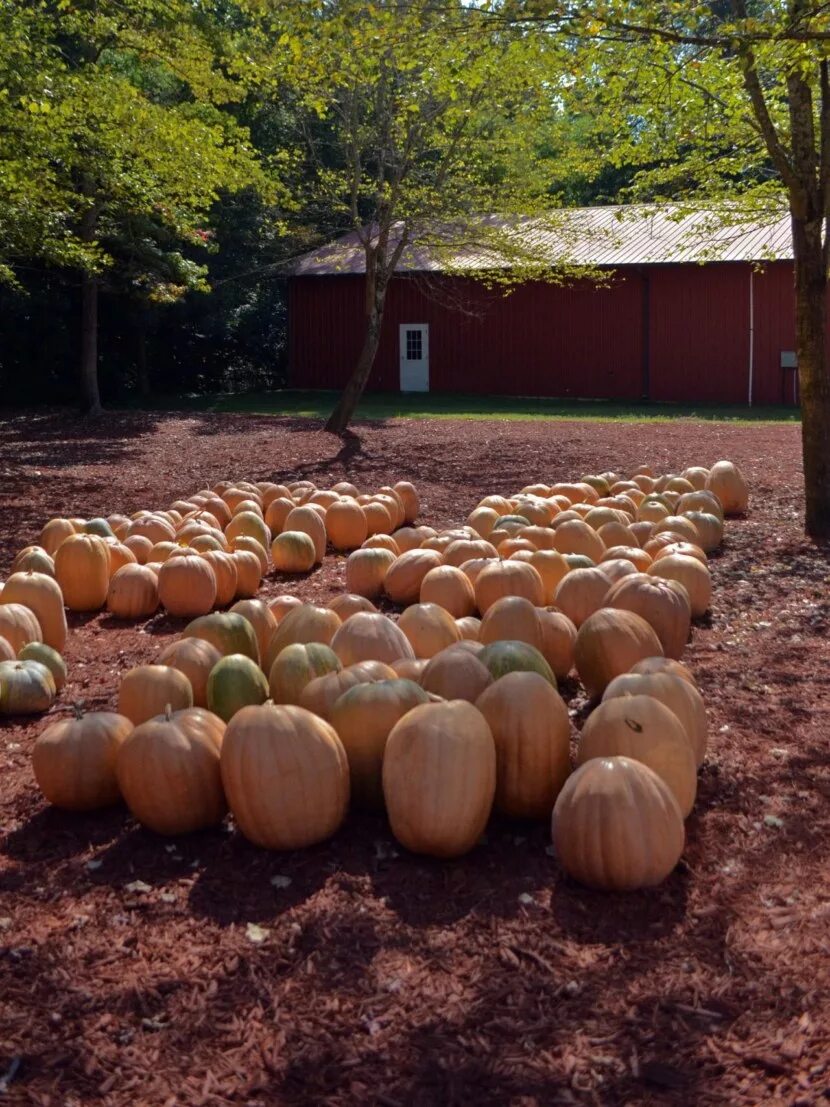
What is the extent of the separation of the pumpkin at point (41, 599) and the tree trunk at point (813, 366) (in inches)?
222

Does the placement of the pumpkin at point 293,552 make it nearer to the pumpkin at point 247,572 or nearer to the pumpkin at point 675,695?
the pumpkin at point 247,572

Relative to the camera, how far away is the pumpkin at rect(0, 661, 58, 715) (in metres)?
4.81

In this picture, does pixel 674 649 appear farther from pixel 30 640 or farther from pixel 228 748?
pixel 30 640

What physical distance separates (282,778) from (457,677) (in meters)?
0.89

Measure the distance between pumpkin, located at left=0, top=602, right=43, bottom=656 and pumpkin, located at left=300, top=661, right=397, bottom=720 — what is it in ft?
6.15

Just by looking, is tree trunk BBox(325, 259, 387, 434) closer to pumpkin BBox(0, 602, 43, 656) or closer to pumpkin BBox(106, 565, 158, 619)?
pumpkin BBox(106, 565, 158, 619)

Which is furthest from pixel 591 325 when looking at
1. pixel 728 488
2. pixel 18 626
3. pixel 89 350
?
pixel 18 626

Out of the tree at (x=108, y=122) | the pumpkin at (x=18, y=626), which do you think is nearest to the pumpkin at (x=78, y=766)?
the pumpkin at (x=18, y=626)

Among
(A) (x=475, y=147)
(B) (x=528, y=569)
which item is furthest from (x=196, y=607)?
(A) (x=475, y=147)

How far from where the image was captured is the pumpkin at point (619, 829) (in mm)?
3240

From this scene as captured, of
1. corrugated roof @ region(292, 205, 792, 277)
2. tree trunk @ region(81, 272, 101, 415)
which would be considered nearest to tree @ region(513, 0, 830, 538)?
corrugated roof @ region(292, 205, 792, 277)

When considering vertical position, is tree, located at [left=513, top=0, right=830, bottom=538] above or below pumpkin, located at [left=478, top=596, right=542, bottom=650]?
above

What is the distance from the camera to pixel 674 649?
539 centimetres

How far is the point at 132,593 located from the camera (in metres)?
6.54
